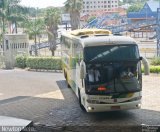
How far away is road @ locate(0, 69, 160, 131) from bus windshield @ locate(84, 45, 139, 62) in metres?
2.19

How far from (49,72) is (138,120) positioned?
16.7 metres

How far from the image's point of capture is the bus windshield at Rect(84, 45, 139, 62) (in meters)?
12.3

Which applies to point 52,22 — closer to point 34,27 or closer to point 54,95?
point 34,27

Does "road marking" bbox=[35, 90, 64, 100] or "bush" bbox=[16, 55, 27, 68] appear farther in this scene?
"bush" bbox=[16, 55, 27, 68]

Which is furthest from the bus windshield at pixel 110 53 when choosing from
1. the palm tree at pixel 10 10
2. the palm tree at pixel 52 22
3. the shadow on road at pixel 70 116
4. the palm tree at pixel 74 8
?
the palm tree at pixel 10 10

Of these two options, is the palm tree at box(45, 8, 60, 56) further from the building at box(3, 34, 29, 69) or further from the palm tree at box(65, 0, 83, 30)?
the building at box(3, 34, 29, 69)

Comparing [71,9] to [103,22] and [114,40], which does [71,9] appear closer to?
[103,22]

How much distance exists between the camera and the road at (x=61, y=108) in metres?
12.1

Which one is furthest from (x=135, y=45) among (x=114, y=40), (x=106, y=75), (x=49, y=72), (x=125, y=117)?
(x=49, y=72)

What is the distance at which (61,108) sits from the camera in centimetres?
1478

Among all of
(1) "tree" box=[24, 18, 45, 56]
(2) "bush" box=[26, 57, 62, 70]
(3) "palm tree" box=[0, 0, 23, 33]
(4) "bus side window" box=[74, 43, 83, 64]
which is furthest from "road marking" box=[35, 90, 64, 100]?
(1) "tree" box=[24, 18, 45, 56]

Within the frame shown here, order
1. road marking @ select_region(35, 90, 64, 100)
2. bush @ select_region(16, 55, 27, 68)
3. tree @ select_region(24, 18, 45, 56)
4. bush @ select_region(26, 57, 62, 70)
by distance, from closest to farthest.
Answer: road marking @ select_region(35, 90, 64, 100) < bush @ select_region(26, 57, 62, 70) < bush @ select_region(16, 55, 27, 68) < tree @ select_region(24, 18, 45, 56)

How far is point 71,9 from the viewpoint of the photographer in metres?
44.6

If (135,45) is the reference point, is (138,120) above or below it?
below
